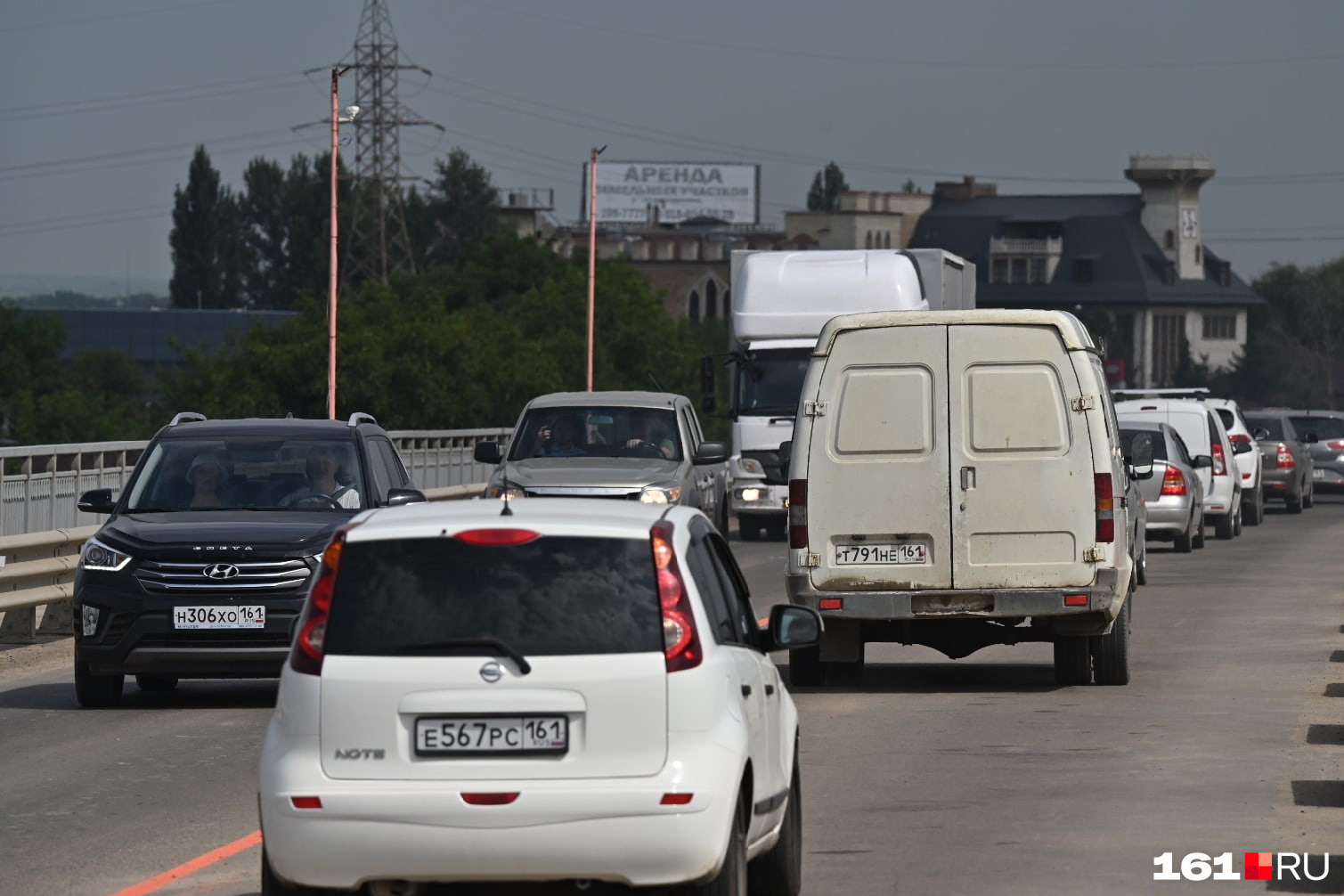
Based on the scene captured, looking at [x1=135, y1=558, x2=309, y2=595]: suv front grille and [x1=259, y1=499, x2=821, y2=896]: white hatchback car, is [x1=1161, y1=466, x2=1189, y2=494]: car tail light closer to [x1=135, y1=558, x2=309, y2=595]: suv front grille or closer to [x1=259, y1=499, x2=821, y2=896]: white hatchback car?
[x1=135, y1=558, x2=309, y2=595]: suv front grille

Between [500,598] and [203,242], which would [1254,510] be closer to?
[500,598]

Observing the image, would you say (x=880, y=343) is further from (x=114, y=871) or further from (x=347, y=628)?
(x=347, y=628)

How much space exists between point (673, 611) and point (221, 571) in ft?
23.5

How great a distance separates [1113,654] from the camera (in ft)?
47.4

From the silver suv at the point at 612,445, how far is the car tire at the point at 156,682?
21.2ft

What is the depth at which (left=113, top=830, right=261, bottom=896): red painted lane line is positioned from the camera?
26.5ft

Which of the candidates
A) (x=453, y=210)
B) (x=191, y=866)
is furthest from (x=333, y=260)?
(x=453, y=210)

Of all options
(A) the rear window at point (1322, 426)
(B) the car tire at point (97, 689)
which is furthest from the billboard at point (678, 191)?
(B) the car tire at point (97, 689)

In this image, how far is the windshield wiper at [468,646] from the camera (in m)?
6.43

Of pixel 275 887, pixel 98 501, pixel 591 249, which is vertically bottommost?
pixel 275 887

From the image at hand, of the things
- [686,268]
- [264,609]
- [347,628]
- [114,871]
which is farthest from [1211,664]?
[686,268]

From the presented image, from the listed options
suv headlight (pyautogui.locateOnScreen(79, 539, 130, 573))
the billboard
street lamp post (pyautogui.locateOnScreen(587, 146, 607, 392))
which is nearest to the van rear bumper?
suv headlight (pyautogui.locateOnScreen(79, 539, 130, 573))

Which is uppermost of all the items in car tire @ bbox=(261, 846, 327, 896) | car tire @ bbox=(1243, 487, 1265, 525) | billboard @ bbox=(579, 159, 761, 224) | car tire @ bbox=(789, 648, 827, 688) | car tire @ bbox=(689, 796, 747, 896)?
billboard @ bbox=(579, 159, 761, 224)

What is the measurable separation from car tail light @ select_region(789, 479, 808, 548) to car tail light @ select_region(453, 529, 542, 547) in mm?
7407
